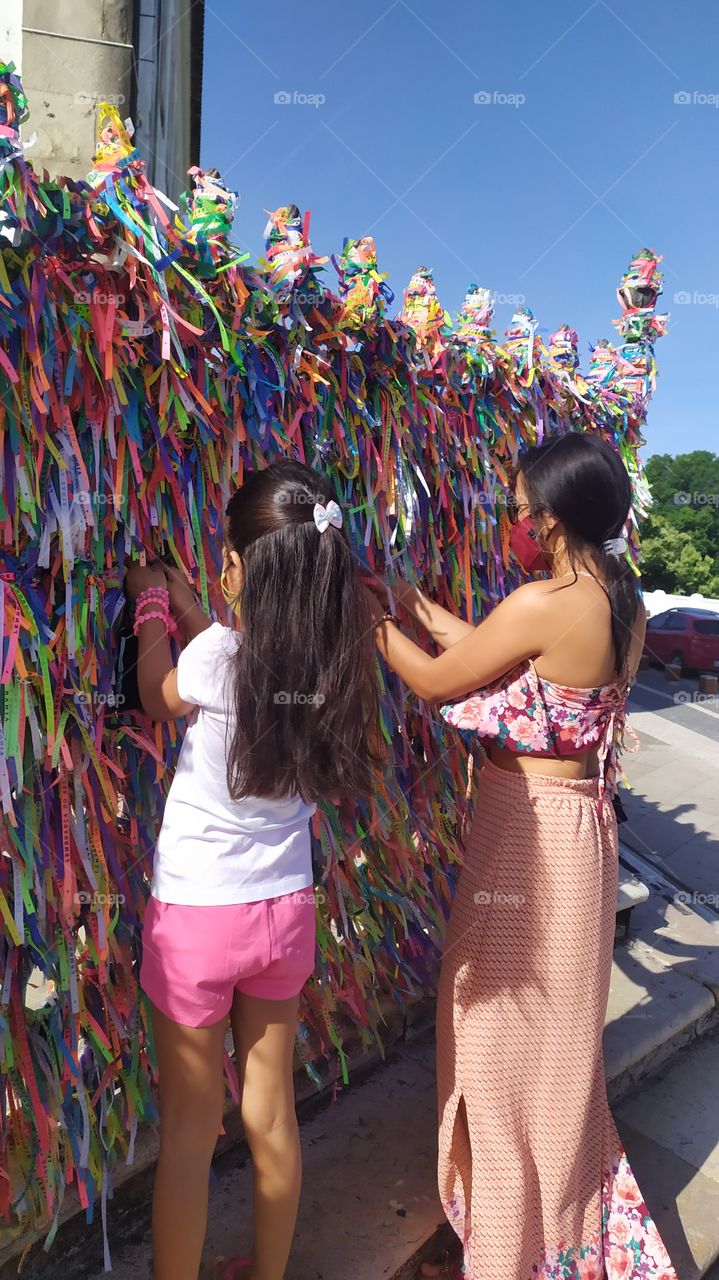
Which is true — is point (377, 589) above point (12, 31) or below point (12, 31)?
below

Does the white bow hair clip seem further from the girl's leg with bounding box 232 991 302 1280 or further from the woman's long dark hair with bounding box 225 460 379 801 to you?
the girl's leg with bounding box 232 991 302 1280

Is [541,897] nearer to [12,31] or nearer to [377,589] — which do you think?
[377,589]

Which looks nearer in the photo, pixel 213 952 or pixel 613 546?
pixel 213 952

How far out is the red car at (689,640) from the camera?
1348 cm

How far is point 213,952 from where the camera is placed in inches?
50.6

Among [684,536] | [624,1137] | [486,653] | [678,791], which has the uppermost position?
[684,536]

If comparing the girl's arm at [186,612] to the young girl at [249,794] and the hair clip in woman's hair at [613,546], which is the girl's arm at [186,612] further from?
the hair clip in woman's hair at [613,546]

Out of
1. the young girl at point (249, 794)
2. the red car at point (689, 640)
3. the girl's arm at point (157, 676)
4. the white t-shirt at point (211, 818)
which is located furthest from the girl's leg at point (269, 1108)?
the red car at point (689, 640)

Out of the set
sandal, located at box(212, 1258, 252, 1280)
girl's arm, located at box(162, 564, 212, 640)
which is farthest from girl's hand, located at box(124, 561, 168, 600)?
sandal, located at box(212, 1258, 252, 1280)

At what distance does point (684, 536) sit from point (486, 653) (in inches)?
1242

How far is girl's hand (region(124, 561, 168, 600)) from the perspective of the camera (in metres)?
1.50

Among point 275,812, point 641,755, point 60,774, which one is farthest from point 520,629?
point 641,755

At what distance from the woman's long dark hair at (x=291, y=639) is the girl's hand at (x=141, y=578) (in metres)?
0.25

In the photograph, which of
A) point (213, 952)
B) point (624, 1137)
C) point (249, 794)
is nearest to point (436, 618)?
point (249, 794)
